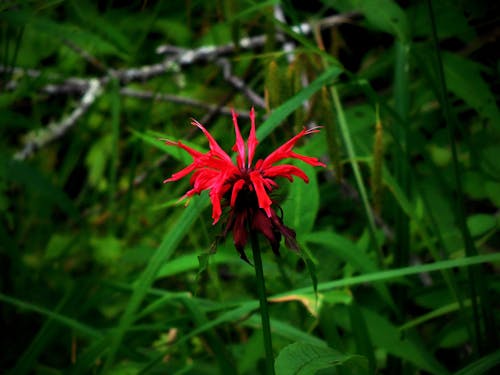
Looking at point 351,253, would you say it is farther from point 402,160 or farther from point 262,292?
point 262,292

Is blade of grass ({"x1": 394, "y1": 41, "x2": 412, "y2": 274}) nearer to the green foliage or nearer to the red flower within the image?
the green foliage

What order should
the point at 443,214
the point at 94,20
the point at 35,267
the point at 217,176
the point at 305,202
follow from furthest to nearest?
the point at 35,267 → the point at 94,20 → the point at 443,214 → the point at 305,202 → the point at 217,176

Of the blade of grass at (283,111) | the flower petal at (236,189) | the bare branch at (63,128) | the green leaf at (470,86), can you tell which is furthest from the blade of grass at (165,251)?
the bare branch at (63,128)

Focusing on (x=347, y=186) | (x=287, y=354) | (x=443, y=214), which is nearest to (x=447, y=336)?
(x=443, y=214)

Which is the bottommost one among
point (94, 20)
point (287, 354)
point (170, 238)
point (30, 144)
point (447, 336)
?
point (447, 336)

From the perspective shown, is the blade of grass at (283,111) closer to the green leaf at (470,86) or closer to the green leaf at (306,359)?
the green leaf at (470,86)

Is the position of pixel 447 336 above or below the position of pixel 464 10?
below

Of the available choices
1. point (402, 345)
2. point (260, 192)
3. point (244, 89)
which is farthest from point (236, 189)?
point (244, 89)

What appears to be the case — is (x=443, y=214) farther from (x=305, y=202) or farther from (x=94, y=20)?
(x=94, y=20)

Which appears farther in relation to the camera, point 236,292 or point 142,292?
point 236,292
